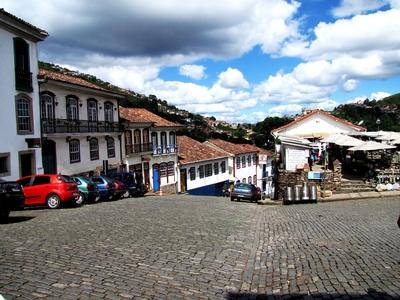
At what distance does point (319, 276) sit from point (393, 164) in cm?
1912

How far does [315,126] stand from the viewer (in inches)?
1665

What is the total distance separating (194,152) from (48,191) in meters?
30.8

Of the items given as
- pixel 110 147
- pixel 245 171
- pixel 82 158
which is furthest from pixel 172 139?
pixel 245 171

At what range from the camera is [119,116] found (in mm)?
37094

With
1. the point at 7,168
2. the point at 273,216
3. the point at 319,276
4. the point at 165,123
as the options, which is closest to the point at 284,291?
the point at 319,276

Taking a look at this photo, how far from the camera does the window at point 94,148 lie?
3185 cm

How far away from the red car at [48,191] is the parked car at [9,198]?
3701 millimetres

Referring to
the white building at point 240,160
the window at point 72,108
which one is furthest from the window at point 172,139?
the window at point 72,108

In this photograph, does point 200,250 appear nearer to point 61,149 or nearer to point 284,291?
point 284,291

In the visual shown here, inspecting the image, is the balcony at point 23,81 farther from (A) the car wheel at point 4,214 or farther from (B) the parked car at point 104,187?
(A) the car wheel at point 4,214

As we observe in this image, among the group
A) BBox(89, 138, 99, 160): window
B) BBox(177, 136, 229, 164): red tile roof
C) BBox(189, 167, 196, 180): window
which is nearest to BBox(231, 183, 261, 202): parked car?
BBox(89, 138, 99, 160): window

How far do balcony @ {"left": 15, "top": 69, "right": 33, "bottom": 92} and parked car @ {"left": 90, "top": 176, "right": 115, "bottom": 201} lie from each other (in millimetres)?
6323

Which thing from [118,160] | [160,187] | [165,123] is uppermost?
[165,123]

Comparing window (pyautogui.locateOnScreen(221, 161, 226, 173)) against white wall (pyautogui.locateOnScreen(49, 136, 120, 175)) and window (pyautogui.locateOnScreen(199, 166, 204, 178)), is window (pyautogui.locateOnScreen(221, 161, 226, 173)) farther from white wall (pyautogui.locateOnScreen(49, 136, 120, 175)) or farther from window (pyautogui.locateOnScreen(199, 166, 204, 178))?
white wall (pyautogui.locateOnScreen(49, 136, 120, 175))
